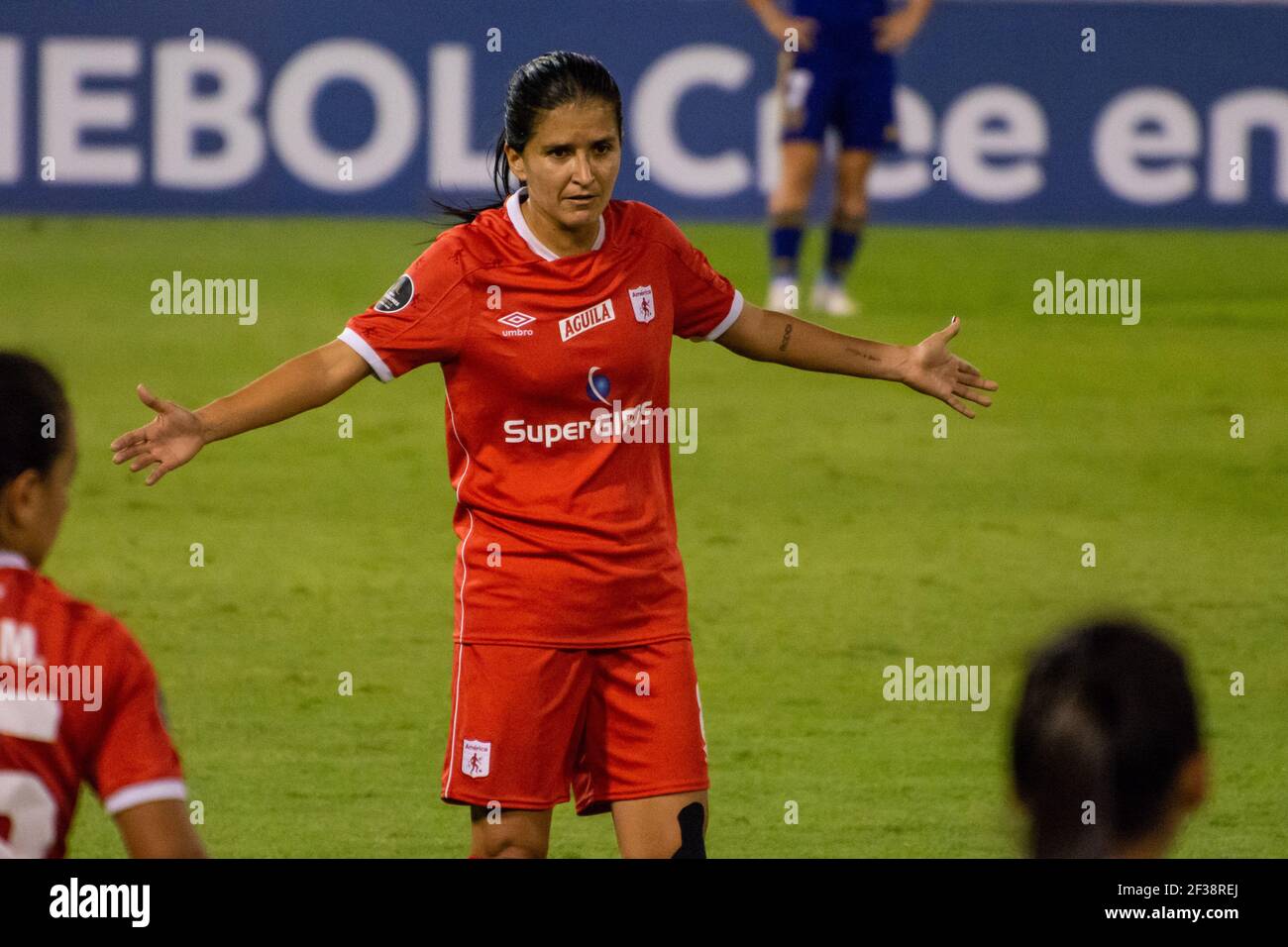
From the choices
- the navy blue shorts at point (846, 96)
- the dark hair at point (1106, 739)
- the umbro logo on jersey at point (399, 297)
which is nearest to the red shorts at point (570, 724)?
the umbro logo on jersey at point (399, 297)

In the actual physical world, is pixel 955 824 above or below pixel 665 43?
below

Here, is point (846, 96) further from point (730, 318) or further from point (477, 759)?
point (477, 759)

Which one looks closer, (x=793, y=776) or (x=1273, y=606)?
(x=793, y=776)

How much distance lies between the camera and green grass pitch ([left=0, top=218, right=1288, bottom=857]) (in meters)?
6.17

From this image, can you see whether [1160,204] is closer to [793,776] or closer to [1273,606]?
[1273,606]

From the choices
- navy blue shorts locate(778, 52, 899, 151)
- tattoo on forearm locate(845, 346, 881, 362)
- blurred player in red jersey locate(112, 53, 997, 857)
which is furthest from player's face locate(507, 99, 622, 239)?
A: navy blue shorts locate(778, 52, 899, 151)

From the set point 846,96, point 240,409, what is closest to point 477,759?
point 240,409

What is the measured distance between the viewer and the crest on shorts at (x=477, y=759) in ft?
14.0

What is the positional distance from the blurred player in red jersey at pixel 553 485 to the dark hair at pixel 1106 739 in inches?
82.4

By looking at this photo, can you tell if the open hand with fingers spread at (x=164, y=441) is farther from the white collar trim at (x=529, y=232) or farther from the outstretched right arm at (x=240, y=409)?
the white collar trim at (x=529, y=232)

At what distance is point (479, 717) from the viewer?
4.27 meters

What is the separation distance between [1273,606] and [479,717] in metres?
4.88

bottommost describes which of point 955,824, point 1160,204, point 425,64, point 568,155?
point 955,824
